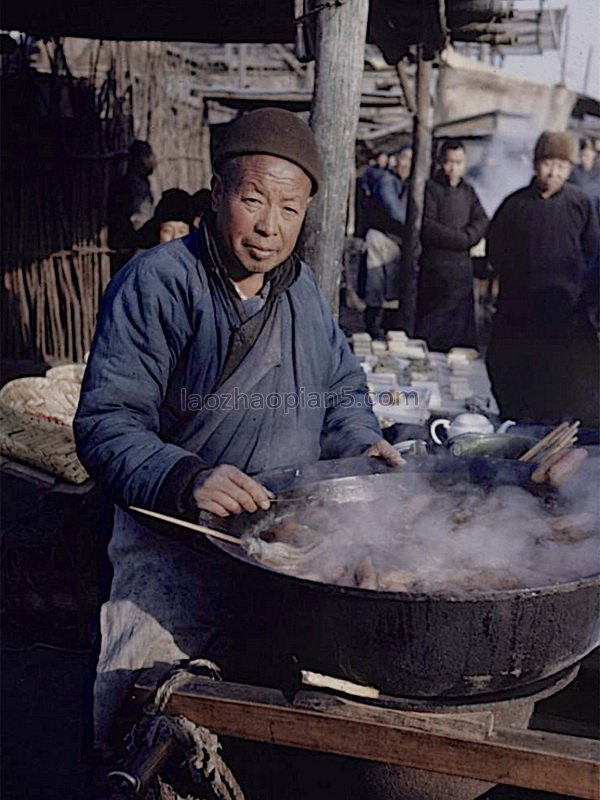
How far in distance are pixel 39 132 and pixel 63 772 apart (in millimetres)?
5920

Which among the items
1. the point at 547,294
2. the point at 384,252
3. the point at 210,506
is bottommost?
the point at 384,252

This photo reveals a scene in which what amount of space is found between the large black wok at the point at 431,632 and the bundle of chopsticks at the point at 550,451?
511mm

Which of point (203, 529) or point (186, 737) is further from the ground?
point (203, 529)

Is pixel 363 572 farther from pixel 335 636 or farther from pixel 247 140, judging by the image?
pixel 247 140

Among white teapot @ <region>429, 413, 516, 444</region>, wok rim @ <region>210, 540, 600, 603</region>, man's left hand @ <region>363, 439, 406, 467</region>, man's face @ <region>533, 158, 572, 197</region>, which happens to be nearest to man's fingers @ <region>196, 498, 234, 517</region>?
wok rim @ <region>210, 540, 600, 603</region>

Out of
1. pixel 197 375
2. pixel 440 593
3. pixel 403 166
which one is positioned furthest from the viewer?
pixel 403 166

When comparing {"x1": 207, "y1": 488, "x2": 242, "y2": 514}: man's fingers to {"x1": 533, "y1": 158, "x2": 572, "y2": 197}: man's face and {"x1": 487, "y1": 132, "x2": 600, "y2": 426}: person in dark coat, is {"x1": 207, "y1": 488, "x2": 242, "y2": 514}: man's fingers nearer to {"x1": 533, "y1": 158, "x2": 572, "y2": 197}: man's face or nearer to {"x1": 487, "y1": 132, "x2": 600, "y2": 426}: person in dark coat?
{"x1": 487, "y1": 132, "x2": 600, "y2": 426}: person in dark coat

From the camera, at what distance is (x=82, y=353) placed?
323 inches

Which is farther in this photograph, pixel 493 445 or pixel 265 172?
pixel 493 445

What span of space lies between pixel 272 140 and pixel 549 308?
4.61 meters

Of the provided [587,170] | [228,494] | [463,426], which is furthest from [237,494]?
[587,170]

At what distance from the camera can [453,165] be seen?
26.8 ft

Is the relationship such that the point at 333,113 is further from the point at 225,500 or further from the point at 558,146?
the point at 558,146

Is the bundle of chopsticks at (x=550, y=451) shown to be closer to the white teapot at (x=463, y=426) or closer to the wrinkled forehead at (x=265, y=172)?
the white teapot at (x=463, y=426)
